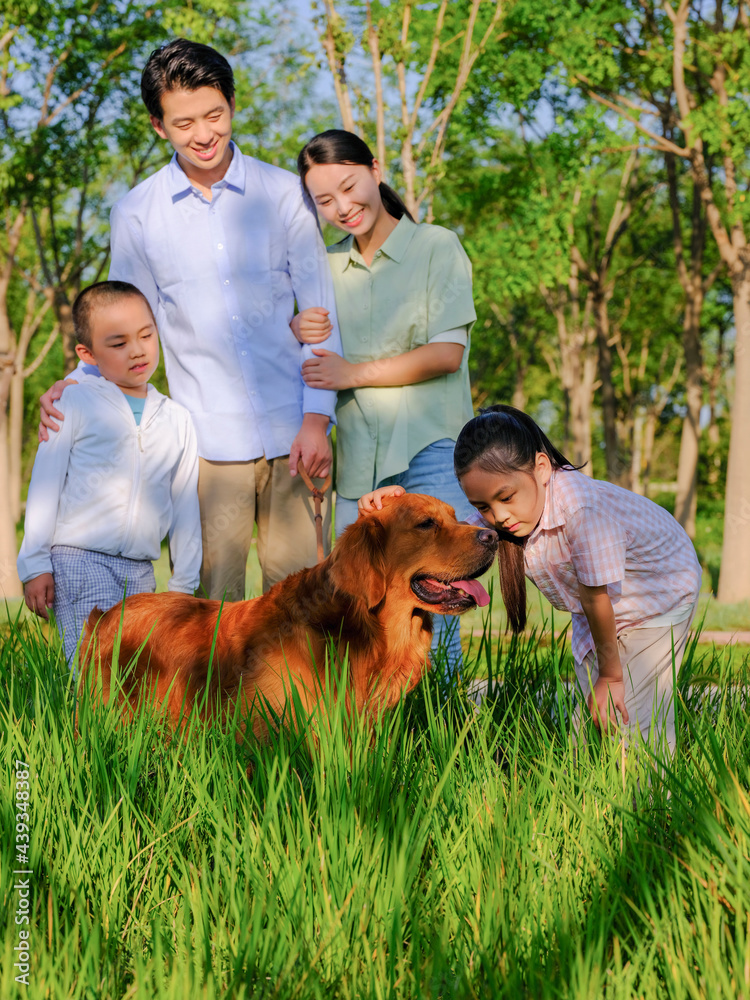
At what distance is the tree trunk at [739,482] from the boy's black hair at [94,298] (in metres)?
6.69

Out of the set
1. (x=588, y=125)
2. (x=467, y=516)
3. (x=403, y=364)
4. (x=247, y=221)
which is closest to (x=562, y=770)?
(x=467, y=516)

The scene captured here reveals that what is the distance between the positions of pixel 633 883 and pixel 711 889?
21cm

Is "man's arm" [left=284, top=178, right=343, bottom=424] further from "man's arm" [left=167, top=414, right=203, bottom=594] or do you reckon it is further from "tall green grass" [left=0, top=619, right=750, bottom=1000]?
"tall green grass" [left=0, top=619, right=750, bottom=1000]

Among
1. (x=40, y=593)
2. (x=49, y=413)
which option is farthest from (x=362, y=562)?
(x=49, y=413)

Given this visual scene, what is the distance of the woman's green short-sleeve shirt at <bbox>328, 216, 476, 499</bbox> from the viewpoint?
370 cm

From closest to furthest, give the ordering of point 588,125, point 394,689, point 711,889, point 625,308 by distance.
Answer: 1. point 711,889
2. point 394,689
3. point 588,125
4. point 625,308

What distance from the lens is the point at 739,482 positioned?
8.77m

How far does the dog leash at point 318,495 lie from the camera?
355cm

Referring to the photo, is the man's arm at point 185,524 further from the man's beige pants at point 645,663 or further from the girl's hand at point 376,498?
the man's beige pants at point 645,663

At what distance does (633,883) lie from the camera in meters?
2.25

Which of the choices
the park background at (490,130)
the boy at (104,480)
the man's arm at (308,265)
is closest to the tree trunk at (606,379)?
the park background at (490,130)

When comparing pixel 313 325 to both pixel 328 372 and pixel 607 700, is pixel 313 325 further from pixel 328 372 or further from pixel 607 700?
pixel 607 700

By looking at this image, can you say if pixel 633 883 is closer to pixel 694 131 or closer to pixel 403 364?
pixel 403 364

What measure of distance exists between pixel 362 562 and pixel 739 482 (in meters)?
6.72
